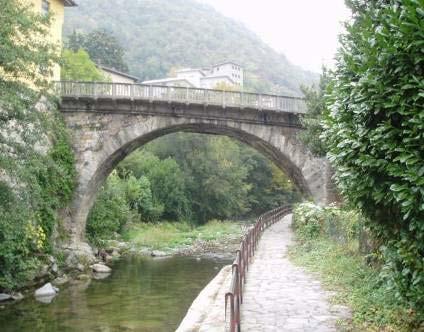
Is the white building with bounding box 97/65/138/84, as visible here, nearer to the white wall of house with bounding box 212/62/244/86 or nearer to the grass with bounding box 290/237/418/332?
the grass with bounding box 290/237/418/332

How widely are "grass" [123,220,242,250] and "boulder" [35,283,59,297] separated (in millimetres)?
12138

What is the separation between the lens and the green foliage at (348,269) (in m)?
6.83

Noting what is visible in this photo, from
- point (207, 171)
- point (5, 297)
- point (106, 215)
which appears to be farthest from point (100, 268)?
point (207, 171)

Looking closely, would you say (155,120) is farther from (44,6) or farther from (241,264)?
(241,264)

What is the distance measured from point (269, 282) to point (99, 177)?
607 inches

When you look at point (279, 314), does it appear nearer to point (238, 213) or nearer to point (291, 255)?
point (291, 255)

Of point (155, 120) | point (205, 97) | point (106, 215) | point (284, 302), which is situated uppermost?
point (205, 97)

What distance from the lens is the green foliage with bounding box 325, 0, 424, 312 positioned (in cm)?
461

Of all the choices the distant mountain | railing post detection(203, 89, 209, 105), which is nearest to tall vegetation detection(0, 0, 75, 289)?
railing post detection(203, 89, 209, 105)

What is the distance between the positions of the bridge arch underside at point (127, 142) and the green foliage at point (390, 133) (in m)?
17.0

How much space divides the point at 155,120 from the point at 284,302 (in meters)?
15.7

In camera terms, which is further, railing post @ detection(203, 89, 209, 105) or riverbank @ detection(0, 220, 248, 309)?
railing post @ detection(203, 89, 209, 105)

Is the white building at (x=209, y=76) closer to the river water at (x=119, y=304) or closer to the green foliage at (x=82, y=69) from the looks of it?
the green foliage at (x=82, y=69)

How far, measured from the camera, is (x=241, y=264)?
1001cm
